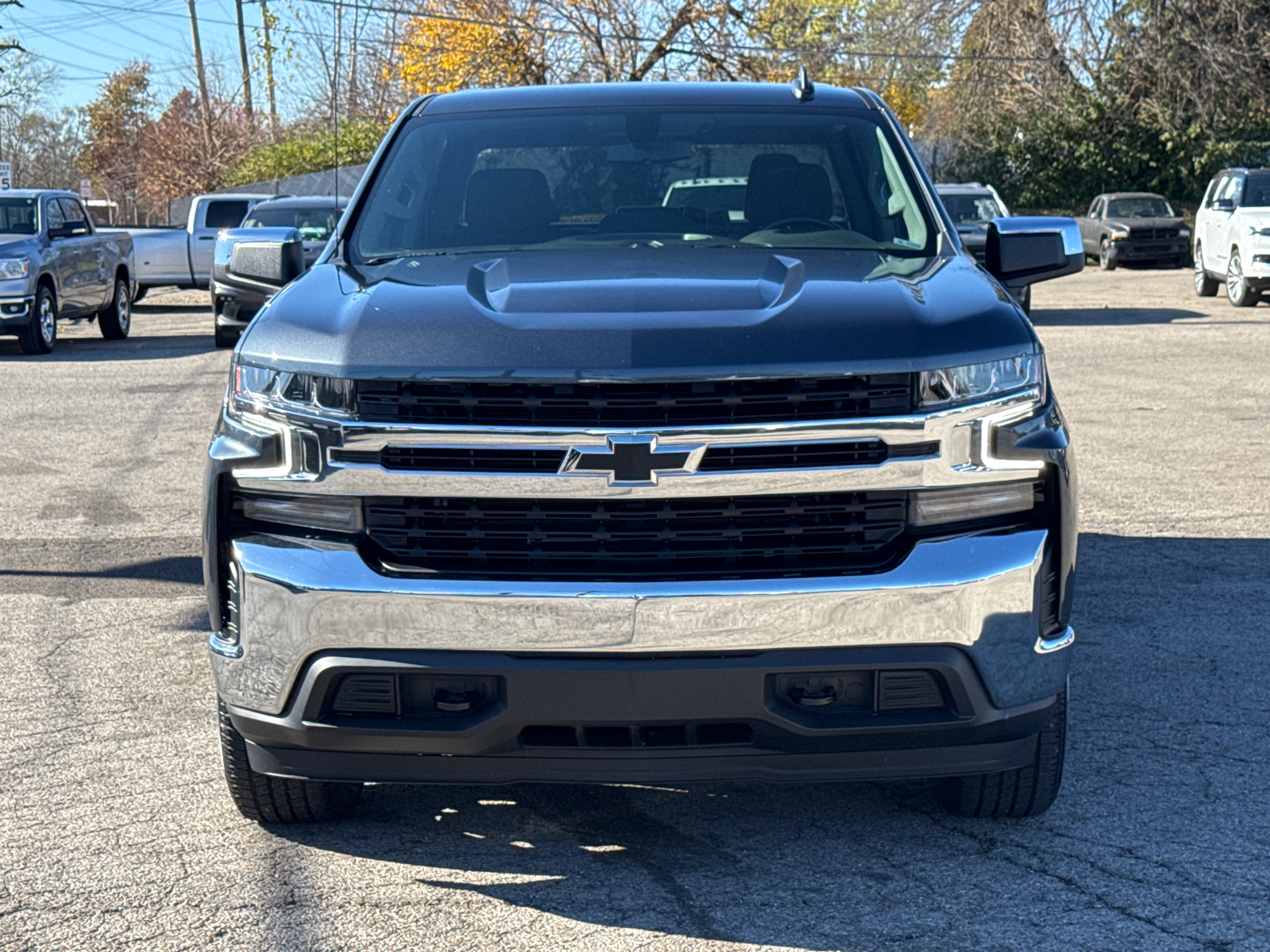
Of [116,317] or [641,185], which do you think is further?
[116,317]

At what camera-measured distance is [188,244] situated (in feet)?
83.9

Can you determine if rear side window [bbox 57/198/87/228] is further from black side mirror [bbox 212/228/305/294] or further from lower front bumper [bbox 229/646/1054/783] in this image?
lower front bumper [bbox 229/646/1054/783]

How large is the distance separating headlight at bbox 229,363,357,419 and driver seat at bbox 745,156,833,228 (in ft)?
5.65

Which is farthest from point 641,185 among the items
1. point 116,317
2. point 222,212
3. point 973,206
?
point 222,212

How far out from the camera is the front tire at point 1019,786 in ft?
12.7

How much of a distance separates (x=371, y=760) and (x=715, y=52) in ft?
120

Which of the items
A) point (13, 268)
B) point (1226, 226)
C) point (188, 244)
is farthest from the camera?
point (188, 244)

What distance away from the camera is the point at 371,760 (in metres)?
3.57

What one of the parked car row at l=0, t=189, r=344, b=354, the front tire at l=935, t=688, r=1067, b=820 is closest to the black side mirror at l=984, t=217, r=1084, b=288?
the front tire at l=935, t=688, r=1067, b=820

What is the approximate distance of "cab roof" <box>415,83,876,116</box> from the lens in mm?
5238

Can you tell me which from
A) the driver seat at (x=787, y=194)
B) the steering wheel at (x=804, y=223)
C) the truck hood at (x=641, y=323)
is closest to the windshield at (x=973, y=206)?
the driver seat at (x=787, y=194)

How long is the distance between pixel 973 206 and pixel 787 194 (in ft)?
59.5

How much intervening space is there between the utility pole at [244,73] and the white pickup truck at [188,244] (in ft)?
114

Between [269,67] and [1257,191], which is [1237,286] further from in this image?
[269,67]
